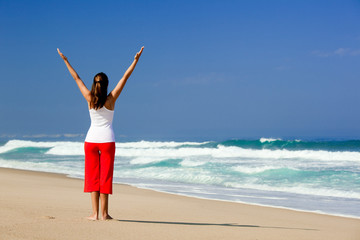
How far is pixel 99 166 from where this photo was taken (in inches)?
183

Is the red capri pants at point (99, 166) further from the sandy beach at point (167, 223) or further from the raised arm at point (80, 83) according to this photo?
the raised arm at point (80, 83)

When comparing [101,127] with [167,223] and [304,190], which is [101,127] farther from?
[304,190]

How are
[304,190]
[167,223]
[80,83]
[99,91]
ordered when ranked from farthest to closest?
[304,190] → [167,223] → [80,83] → [99,91]

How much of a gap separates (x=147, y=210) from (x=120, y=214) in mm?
728

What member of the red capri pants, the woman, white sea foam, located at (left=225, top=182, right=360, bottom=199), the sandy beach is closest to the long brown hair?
the woman

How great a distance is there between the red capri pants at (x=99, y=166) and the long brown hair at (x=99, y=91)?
44cm

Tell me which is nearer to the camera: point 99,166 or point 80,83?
point 99,166

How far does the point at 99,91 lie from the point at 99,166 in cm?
83

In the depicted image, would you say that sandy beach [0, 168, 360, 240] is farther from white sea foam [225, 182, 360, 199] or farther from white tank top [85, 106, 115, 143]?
white sea foam [225, 182, 360, 199]

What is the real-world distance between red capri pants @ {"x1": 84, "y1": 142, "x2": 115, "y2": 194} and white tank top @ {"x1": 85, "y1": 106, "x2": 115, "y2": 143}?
0.18ft

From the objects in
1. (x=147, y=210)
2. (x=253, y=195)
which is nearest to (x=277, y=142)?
(x=253, y=195)

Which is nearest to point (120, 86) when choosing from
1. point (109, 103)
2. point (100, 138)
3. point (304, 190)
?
point (109, 103)

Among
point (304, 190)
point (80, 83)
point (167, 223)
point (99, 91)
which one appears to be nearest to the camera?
point (99, 91)

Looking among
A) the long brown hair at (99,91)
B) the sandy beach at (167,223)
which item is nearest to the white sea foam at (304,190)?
the sandy beach at (167,223)
